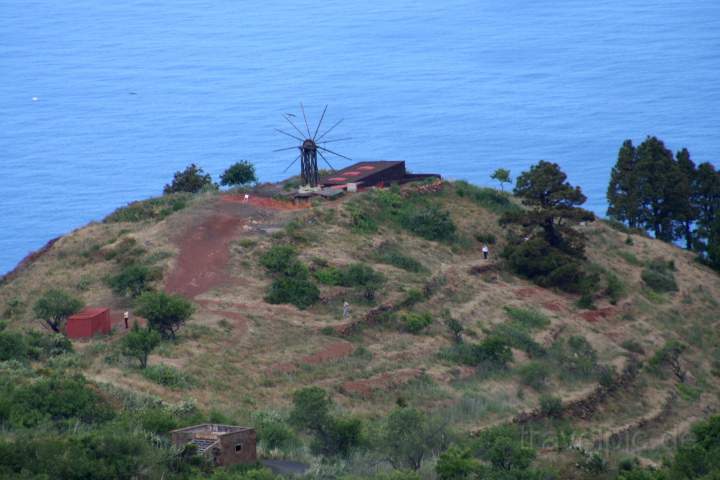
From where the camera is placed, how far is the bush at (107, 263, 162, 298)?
54656 mm

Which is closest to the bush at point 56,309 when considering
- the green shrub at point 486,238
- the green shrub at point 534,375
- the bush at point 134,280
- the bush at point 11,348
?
the bush at point 134,280

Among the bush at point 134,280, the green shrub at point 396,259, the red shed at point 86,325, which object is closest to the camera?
the red shed at point 86,325

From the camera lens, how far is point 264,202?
211 feet

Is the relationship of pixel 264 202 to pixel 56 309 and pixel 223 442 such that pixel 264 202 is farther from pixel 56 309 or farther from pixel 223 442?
pixel 223 442

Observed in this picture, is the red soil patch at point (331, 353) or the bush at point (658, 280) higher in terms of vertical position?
the bush at point (658, 280)

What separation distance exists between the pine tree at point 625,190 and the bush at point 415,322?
25667 millimetres

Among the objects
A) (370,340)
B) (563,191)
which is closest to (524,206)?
(563,191)

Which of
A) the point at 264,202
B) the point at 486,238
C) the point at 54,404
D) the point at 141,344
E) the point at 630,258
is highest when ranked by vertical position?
the point at 264,202

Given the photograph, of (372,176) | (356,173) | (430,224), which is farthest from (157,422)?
(356,173)

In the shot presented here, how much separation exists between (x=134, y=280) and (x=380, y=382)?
1095 centimetres

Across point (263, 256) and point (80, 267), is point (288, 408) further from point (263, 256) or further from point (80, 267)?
point (80, 267)

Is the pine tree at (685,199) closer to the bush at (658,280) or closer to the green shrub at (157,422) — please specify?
the bush at (658,280)

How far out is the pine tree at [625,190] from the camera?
77438 mm

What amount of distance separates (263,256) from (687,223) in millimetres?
31439
